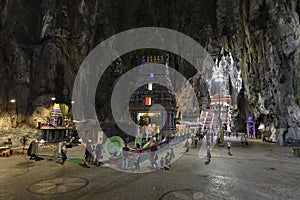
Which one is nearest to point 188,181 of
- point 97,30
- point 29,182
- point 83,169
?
point 83,169

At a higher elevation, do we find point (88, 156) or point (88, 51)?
point (88, 51)

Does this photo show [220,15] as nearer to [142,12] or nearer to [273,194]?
[142,12]

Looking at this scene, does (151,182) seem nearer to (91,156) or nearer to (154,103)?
(91,156)

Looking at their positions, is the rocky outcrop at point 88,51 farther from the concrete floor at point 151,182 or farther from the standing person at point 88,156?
the standing person at point 88,156

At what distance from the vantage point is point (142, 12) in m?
50.6

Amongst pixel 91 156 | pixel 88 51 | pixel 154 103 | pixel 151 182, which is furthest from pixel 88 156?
pixel 88 51

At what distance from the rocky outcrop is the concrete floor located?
15.9 m

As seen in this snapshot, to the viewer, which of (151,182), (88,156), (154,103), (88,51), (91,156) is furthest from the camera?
(154,103)

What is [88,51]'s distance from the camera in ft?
113

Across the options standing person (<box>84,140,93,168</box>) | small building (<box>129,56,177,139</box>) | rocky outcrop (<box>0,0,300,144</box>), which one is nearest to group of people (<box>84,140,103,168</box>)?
standing person (<box>84,140,93,168</box>)

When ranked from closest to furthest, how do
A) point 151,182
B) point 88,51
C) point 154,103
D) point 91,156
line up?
point 151,182, point 91,156, point 88,51, point 154,103

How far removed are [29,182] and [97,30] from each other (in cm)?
3453

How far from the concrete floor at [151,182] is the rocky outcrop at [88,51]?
1585cm

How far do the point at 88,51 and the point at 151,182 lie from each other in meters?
30.4
